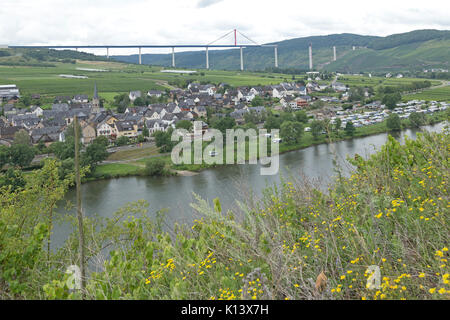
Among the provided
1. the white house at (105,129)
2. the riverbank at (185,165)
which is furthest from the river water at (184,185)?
the white house at (105,129)

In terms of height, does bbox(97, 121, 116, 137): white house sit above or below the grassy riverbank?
above

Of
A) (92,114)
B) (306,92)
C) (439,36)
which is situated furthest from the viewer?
(439,36)

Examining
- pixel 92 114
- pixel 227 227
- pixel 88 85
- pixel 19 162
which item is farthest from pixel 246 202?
pixel 88 85

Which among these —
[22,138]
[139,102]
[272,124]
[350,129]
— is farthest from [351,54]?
[22,138]

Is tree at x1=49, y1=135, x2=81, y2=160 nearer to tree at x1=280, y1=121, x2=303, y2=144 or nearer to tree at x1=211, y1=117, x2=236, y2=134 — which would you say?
tree at x1=211, y1=117, x2=236, y2=134

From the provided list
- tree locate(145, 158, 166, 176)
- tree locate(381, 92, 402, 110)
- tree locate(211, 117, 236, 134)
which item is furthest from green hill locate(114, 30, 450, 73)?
tree locate(145, 158, 166, 176)

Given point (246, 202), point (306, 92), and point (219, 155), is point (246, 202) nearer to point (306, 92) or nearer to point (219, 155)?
point (219, 155)
